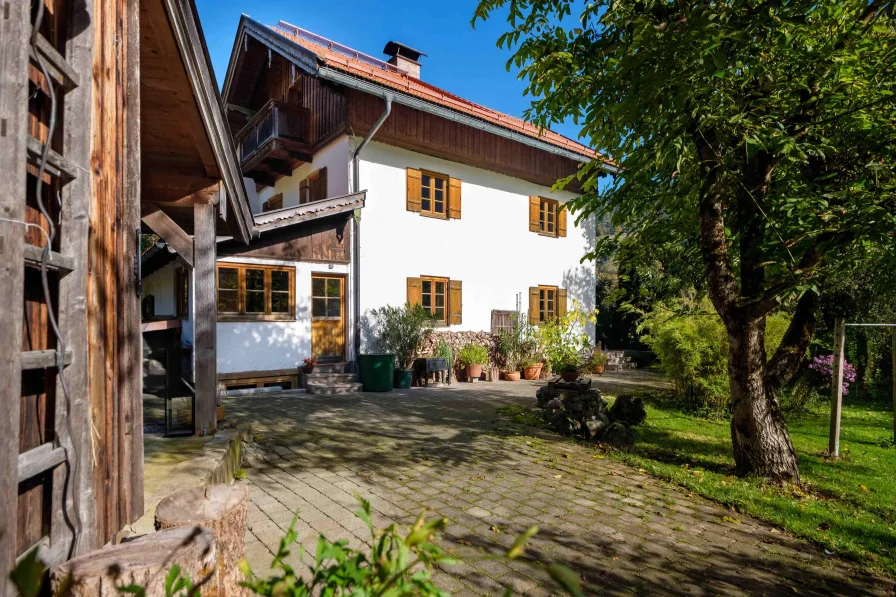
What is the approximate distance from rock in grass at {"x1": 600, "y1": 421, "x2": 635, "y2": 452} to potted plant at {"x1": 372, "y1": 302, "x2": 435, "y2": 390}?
5603 mm

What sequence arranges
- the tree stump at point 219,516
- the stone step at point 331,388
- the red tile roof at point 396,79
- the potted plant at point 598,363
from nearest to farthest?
1. the tree stump at point 219,516
2. the stone step at point 331,388
3. the red tile roof at point 396,79
4. the potted plant at point 598,363

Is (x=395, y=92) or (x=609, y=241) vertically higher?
(x=395, y=92)

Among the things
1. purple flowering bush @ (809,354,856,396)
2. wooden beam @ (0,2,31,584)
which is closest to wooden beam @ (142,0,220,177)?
wooden beam @ (0,2,31,584)

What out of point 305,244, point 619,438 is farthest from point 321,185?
point 619,438

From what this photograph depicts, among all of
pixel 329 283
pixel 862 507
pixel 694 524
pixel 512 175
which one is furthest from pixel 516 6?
pixel 512 175

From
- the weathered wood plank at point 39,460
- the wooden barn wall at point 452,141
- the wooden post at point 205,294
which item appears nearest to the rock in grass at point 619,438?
the wooden post at point 205,294

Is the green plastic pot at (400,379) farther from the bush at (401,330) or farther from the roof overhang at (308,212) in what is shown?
the roof overhang at (308,212)

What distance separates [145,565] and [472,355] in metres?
11.5

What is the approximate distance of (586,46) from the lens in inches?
189

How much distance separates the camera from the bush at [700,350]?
8.88 metres

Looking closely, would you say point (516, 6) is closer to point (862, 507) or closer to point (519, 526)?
point (519, 526)

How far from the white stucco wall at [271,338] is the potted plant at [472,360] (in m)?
3.65

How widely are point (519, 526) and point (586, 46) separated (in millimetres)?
4112

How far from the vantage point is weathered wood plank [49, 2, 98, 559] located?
2.02 m
